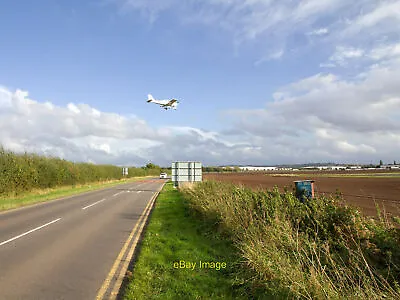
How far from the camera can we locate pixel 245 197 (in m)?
11.1

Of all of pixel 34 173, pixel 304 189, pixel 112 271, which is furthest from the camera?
pixel 34 173

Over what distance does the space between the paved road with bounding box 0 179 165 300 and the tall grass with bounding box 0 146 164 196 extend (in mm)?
13615

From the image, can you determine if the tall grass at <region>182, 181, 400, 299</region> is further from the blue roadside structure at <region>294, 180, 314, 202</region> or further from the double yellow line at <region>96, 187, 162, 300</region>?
the double yellow line at <region>96, 187, 162, 300</region>

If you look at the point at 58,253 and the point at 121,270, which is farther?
the point at 58,253

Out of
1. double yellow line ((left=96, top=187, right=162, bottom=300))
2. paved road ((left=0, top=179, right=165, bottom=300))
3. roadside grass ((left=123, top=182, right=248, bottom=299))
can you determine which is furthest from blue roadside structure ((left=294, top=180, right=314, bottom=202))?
paved road ((left=0, top=179, right=165, bottom=300))

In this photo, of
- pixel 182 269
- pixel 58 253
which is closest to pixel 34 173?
pixel 58 253

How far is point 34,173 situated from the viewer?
104ft

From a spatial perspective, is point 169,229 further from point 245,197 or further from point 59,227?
point 59,227

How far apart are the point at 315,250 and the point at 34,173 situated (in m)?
30.8

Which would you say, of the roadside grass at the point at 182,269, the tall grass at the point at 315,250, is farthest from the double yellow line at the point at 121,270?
the tall grass at the point at 315,250

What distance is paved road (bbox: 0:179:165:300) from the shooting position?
20.3ft

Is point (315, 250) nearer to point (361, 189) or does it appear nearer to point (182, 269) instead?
point (182, 269)

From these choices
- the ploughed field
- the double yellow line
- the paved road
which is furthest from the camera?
the ploughed field

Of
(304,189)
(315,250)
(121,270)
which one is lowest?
(121,270)
